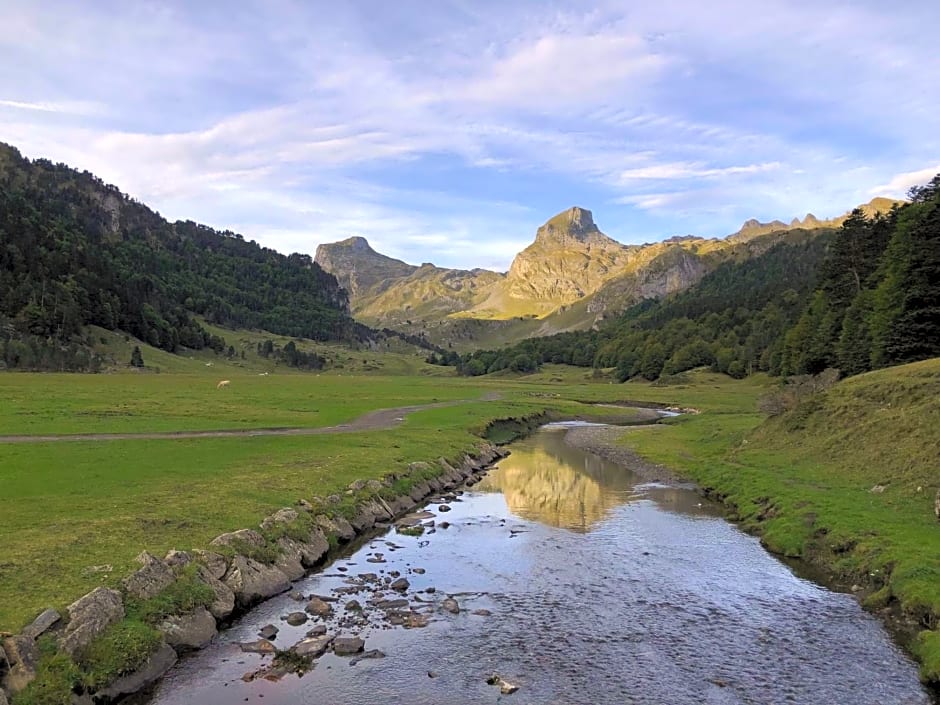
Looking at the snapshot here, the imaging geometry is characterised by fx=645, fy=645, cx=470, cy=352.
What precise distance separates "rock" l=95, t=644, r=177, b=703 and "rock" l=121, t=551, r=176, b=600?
198 cm

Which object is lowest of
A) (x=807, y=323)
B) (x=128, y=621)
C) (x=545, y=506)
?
(x=545, y=506)

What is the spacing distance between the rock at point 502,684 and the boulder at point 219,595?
9790 mm

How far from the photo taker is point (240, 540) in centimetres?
2594

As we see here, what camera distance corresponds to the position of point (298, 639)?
68.0 ft

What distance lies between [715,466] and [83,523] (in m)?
45.7

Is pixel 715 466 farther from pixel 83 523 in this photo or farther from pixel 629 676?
pixel 83 523

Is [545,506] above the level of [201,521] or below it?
below

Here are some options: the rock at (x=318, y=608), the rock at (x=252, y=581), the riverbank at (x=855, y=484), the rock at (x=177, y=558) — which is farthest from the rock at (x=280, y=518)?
the riverbank at (x=855, y=484)

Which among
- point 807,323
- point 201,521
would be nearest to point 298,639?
point 201,521

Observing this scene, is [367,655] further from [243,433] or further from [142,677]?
[243,433]

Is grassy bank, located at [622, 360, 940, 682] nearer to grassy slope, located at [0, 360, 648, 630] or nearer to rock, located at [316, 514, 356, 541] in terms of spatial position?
rock, located at [316, 514, 356, 541]

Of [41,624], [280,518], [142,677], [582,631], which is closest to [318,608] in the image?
[142,677]

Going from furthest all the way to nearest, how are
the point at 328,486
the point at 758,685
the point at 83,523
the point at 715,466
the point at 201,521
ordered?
1. the point at 715,466
2. the point at 328,486
3. the point at 201,521
4. the point at 83,523
5. the point at 758,685

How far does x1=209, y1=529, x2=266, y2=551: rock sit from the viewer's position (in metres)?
25.3
